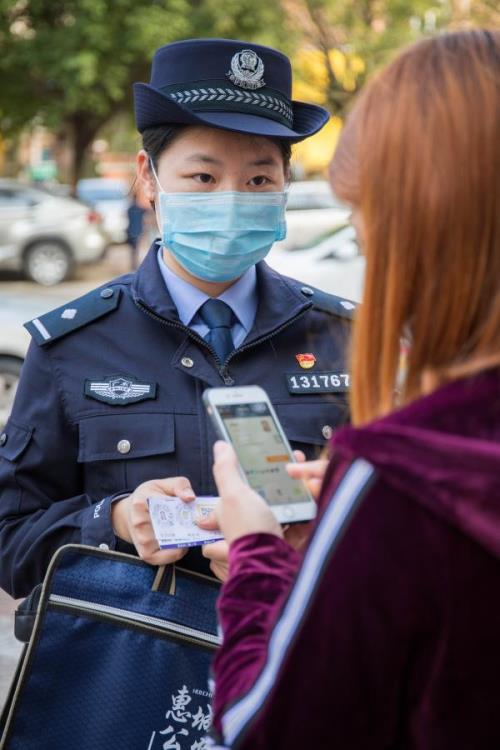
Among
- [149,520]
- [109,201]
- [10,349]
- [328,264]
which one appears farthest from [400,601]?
[109,201]

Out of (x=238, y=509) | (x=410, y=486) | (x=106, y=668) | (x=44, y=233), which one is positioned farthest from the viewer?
(x=44, y=233)

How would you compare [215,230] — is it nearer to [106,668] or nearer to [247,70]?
[247,70]

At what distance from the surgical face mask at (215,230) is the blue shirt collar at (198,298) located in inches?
1.2

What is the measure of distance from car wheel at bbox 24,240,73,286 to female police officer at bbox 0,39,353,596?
1390cm

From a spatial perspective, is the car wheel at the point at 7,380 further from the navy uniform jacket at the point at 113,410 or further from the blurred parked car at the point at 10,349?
the navy uniform jacket at the point at 113,410

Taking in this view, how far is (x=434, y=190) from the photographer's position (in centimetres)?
116

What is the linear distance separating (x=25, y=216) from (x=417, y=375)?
48.5 ft

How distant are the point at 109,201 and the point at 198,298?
24096 mm

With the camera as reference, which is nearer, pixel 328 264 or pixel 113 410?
pixel 113 410

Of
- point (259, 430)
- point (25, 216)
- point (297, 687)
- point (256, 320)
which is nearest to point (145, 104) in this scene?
point (256, 320)

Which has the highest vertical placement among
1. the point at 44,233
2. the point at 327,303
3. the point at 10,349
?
the point at 327,303

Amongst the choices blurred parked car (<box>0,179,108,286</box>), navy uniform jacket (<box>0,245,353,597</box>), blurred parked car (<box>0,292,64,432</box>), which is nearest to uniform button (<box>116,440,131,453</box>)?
navy uniform jacket (<box>0,245,353,597</box>)

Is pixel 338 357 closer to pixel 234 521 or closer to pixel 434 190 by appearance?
pixel 234 521

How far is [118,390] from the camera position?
2.06 meters
